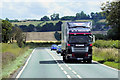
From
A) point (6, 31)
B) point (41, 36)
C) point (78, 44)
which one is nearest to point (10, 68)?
point (78, 44)

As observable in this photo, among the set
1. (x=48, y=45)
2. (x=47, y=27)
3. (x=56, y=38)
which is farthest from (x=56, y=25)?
(x=48, y=45)

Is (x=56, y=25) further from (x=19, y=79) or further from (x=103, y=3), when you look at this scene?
(x=19, y=79)

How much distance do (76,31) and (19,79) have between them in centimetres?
1386

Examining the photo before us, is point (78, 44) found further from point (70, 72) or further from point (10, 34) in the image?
point (10, 34)

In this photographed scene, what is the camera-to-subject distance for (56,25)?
19138cm

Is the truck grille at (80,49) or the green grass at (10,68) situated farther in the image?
the truck grille at (80,49)

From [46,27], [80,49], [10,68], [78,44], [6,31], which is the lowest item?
[10,68]

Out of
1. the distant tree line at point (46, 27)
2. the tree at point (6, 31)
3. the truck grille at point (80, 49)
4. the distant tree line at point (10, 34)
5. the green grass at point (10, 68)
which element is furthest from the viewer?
the distant tree line at point (46, 27)

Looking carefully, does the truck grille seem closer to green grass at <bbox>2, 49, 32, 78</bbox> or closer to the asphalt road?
the asphalt road

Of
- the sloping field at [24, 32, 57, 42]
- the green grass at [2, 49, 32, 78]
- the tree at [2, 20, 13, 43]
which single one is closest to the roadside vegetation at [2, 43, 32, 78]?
the green grass at [2, 49, 32, 78]

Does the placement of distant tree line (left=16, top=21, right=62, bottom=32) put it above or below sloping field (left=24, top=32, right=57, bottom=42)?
above

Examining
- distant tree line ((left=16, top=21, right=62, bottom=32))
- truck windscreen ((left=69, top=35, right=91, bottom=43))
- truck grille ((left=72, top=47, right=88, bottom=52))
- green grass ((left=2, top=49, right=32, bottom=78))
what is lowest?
green grass ((left=2, top=49, right=32, bottom=78))

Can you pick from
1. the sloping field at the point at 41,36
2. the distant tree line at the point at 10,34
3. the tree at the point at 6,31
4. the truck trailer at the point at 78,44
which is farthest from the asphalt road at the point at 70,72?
the sloping field at the point at 41,36

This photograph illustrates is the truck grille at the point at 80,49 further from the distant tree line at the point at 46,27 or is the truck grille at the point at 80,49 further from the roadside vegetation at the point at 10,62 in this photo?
the distant tree line at the point at 46,27
